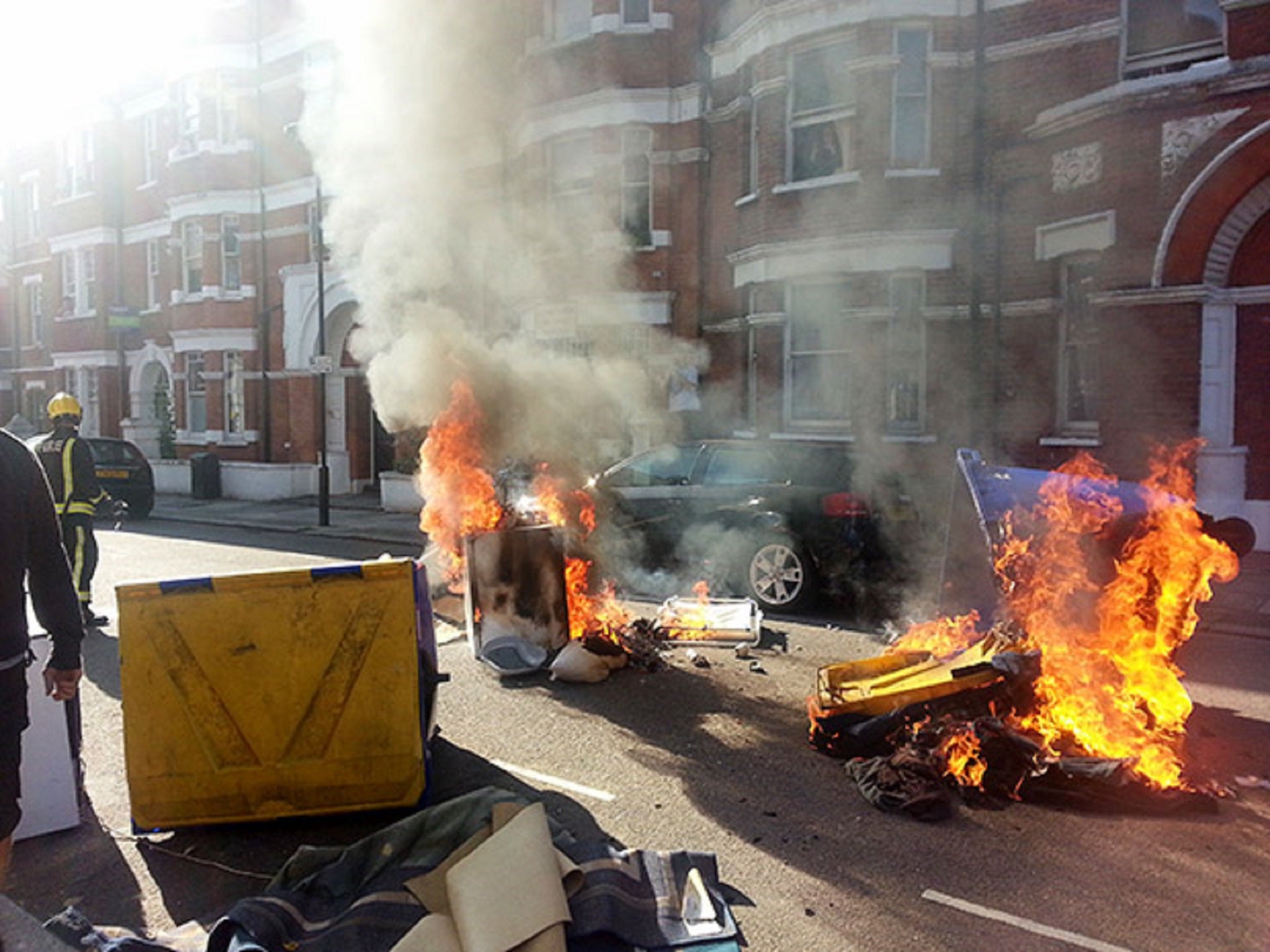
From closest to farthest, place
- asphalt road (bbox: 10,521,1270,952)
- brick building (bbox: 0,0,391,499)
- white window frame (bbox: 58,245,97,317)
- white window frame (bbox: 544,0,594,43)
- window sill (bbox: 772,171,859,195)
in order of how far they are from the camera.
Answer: asphalt road (bbox: 10,521,1270,952), window sill (bbox: 772,171,859,195), white window frame (bbox: 544,0,594,43), brick building (bbox: 0,0,391,499), white window frame (bbox: 58,245,97,317)

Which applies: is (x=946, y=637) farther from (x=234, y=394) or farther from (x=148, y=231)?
(x=148, y=231)

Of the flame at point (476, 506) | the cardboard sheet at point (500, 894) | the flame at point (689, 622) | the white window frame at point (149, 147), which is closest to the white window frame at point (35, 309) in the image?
the white window frame at point (149, 147)

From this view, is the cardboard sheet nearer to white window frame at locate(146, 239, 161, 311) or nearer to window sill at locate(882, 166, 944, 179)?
window sill at locate(882, 166, 944, 179)

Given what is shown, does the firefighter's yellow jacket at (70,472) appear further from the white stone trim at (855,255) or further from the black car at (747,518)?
the white stone trim at (855,255)

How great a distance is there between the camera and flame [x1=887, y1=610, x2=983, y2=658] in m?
5.99

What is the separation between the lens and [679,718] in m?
5.84

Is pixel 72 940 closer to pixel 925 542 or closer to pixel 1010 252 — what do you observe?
pixel 925 542

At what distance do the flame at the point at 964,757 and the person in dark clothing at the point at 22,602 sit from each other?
11.9ft

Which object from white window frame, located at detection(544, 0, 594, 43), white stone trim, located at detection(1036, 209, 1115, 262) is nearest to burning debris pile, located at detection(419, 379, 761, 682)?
white stone trim, located at detection(1036, 209, 1115, 262)

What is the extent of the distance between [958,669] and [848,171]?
9.18 meters

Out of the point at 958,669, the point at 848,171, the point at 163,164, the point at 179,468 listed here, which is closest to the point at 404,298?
the point at 848,171

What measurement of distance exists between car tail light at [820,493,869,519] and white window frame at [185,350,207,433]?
678 inches

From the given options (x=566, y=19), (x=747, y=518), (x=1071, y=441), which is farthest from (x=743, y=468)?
(x=566, y=19)

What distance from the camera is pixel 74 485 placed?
773 cm
